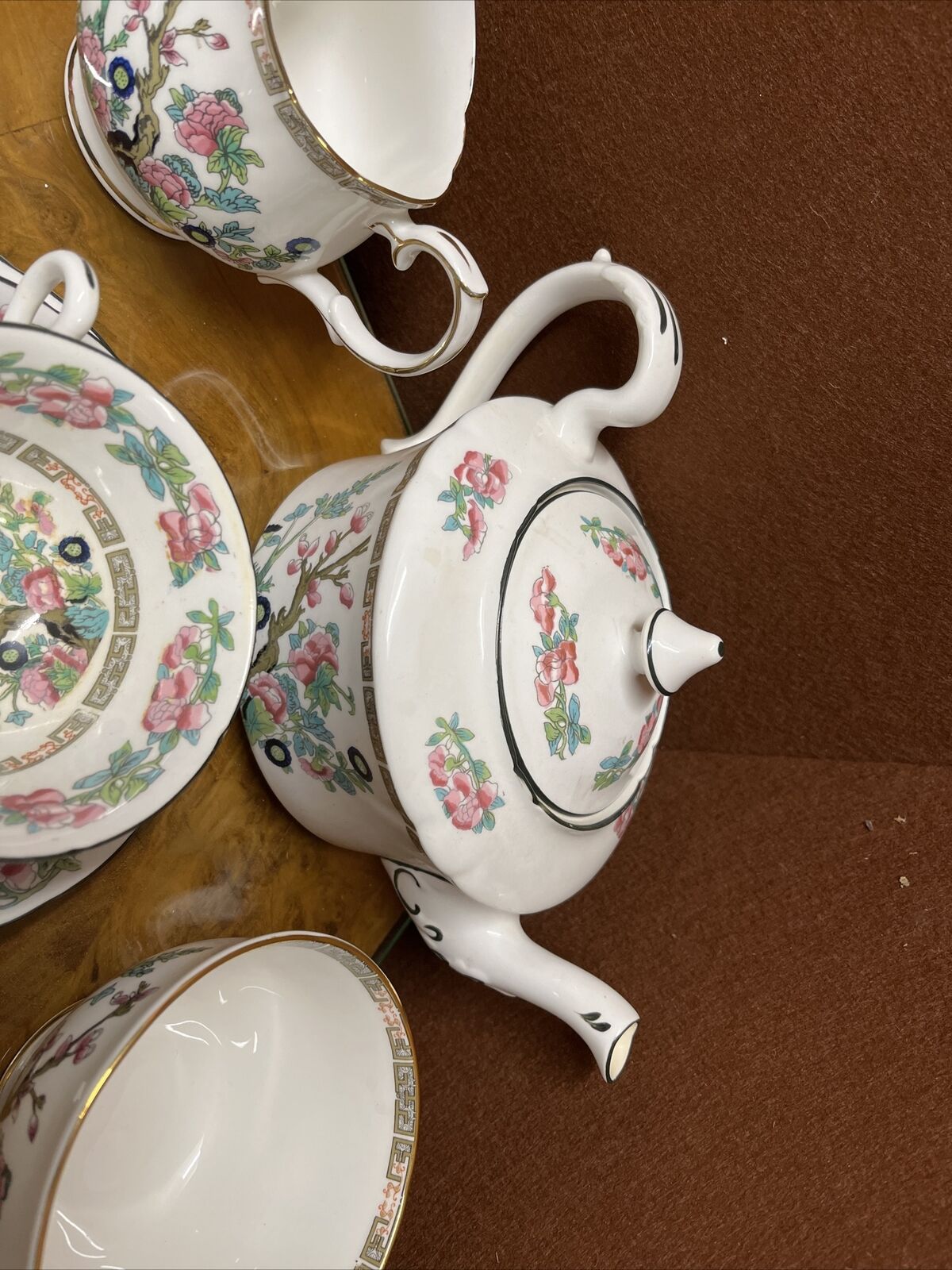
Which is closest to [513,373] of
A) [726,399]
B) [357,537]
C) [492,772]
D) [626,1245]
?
[726,399]

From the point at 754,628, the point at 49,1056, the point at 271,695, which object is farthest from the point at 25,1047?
the point at 754,628

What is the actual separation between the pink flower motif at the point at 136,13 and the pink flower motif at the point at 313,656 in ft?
1.37

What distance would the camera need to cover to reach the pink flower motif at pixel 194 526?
0.67 metres

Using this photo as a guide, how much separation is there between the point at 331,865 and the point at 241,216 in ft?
1.85

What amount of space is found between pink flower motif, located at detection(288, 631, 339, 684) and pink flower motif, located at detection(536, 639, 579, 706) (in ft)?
0.49

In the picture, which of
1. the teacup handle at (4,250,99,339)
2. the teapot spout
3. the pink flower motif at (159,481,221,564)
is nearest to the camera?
→ the teacup handle at (4,250,99,339)

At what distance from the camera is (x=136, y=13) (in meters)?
0.64

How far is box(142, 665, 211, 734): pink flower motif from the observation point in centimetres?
68

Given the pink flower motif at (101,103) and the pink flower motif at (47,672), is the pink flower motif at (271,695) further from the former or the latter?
the pink flower motif at (101,103)

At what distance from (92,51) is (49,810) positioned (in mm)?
502

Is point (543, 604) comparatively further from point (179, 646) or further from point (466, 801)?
point (179, 646)

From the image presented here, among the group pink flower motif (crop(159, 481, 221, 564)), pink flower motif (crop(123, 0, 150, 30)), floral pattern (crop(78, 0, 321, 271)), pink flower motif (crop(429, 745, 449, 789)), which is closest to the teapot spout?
pink flower motif (crop(429, 745, 449, 789))

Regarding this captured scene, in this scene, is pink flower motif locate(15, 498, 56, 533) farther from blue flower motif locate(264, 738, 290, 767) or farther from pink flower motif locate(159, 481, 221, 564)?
blue flower motif locate(264, 738, 290, 767)

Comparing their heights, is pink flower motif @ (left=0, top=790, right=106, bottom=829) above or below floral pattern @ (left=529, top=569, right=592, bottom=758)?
above
